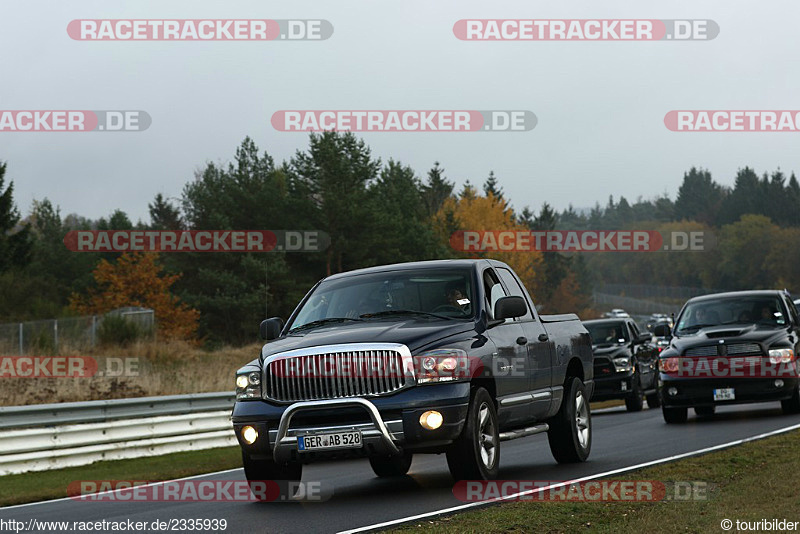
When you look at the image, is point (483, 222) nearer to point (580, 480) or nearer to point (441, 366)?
point (580, 480)

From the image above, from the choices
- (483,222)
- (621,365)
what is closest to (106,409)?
(621,365)

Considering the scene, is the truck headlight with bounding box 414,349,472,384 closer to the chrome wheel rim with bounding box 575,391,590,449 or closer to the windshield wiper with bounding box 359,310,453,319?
the windshield wiper with bounding box 359,310,453,319

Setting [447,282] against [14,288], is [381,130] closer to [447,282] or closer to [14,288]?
[447,282]

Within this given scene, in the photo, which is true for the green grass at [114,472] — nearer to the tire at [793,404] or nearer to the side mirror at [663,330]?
the side mirror at [663,330]

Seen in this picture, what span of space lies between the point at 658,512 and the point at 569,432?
4.27 metres

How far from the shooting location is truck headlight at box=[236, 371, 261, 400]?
10117 millimetres

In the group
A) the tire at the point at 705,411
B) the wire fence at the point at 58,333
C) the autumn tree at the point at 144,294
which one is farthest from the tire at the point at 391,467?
the autumn tree at the point at 144,294

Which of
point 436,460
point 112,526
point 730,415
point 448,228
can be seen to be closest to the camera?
point 112,526

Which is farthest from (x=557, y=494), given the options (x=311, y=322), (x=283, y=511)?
(x=311, y=322)

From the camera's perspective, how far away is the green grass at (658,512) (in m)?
7.69

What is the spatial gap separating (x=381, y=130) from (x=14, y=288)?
1785 inches

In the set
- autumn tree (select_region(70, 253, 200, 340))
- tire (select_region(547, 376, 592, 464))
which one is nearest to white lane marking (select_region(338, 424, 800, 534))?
tire (select_region(547, 376, 592, 464))

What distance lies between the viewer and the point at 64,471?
17.1 meters

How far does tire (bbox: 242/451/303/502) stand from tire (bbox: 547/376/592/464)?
121 inches
